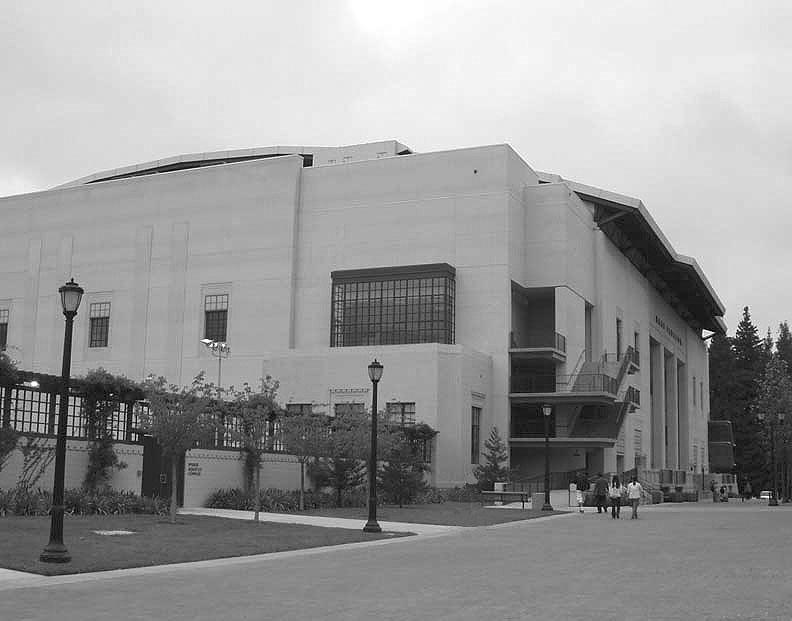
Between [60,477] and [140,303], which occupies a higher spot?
[140,303]

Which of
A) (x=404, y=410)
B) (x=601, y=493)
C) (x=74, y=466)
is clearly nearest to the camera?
(x=74, y=466)

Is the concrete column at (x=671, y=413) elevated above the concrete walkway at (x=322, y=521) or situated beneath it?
elevated above

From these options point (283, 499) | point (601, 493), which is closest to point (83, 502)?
point (283, 499)

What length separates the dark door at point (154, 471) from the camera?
30938mm

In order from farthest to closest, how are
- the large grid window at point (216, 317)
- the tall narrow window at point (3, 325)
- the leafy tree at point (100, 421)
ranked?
the tall narrow window at point (3, 325) < the large grid window at point (216, 317) < the leafy tree at point (100, 421)

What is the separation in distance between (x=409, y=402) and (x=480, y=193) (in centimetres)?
1353

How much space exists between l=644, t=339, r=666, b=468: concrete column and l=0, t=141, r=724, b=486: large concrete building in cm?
971

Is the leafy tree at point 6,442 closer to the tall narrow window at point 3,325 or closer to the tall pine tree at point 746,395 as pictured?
the tall narrow window at point 3,325

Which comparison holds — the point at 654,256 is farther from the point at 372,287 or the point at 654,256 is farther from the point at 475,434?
the point at 475,434

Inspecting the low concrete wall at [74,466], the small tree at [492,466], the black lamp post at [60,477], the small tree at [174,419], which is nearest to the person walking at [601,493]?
the small tree at [492,466]

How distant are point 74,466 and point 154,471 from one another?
3.15 metres

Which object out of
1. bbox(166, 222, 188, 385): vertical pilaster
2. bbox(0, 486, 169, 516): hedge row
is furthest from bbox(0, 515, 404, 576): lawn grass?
bbox(166, 222, 188, 385): vertical pilaster

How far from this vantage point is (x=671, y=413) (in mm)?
93562

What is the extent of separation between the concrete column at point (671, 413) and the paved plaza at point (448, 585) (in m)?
69.8
